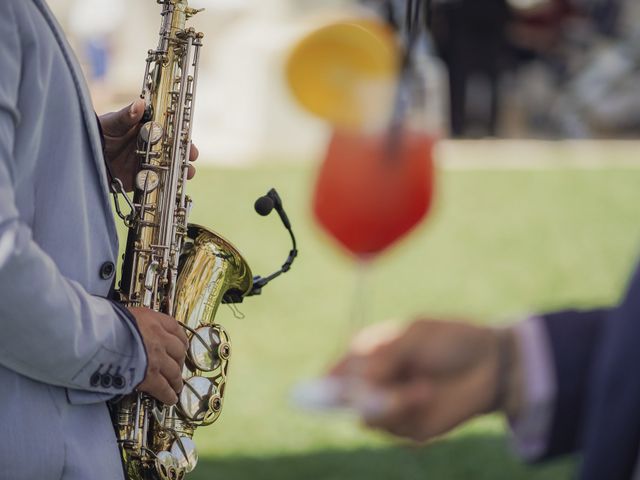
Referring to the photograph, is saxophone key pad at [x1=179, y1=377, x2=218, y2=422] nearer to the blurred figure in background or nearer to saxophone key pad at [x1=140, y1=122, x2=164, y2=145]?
saxophone key pad at [x1=140, y1=122, x2=164, y2=145]

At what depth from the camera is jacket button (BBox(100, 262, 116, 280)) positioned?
1.85 ft

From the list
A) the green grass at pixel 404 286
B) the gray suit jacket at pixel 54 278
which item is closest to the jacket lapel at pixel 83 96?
the gray suit jacket at pixel 54 278

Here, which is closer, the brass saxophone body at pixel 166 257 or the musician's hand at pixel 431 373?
the brass saxophone body at pixel 166 257

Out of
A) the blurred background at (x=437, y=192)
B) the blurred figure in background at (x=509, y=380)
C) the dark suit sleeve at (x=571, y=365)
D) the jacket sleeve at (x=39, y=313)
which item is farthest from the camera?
the blurred background at (x=437, y=192)

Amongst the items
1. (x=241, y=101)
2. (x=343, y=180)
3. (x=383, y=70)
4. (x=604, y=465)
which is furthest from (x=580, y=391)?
(x=241, y=101)

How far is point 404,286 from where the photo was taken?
4.39m

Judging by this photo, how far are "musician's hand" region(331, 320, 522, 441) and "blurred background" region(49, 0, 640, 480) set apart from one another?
0.95 feet

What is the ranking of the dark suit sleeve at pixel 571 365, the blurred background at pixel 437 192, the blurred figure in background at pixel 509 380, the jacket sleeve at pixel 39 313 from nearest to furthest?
1. the jacket sleeve at pixel 39 313
2. the blurred figure in background at pixel 509 380
3. the dark suit sleeve at pixel 571 365
4. the blurred background at pixel 437 192

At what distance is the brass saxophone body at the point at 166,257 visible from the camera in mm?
580

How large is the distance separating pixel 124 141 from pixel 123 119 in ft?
0.07

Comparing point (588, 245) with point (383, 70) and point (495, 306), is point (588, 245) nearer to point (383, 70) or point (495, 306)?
point (495, 306)

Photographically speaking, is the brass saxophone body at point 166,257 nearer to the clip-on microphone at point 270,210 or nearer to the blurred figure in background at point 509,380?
the clip-on microphone at point 270,210

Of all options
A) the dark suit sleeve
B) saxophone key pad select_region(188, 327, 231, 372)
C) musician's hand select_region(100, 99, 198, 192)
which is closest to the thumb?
musician's hand select_region(100, 99, 198, 192)

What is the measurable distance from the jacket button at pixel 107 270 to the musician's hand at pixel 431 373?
1.11 m
